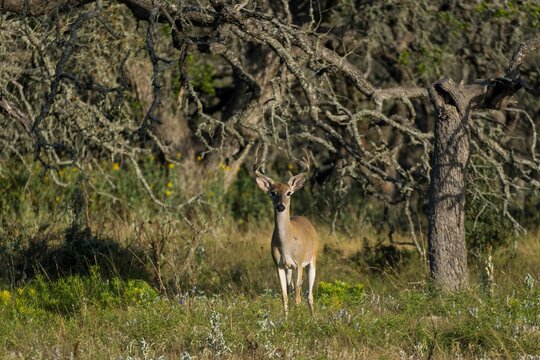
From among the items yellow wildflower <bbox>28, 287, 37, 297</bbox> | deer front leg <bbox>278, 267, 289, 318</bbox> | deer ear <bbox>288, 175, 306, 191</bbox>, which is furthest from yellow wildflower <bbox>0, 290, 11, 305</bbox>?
deer ear <bbox>288, 175, 306, 191</bbox>

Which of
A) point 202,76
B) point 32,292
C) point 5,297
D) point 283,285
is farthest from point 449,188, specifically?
point 202,76

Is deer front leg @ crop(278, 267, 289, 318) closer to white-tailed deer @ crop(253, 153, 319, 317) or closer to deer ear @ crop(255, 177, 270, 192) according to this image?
white-tailed deer @ crop(253, 153, 319, 317)

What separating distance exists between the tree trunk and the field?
0.26m

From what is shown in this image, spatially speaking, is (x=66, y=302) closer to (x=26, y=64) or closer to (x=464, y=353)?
(x=464, y=353)

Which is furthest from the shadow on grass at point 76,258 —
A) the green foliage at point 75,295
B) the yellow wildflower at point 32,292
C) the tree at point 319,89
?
the yellow wildflower at point 32,292

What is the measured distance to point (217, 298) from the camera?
332 inches

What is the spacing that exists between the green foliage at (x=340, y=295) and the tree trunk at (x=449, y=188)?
705mm

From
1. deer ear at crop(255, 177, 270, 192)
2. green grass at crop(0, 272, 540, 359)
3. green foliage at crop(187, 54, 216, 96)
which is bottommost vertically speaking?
green grass at crop(0, 272, 540, 359)

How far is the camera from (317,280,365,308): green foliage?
27.7 feet

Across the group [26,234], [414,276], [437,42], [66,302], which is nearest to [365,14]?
[437,42]

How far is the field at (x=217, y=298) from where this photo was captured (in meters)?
6.79

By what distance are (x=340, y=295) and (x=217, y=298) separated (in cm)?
108

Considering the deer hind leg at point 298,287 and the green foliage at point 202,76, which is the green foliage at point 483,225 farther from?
the green foliage at point 202,76

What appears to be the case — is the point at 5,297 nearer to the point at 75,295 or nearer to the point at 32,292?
the point at 32,292
